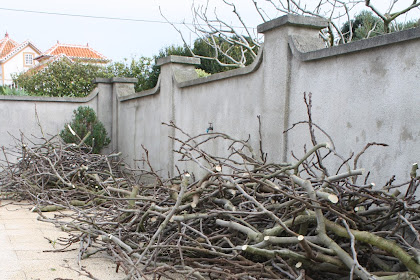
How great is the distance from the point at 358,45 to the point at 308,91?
32.1 inches

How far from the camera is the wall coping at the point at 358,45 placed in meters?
3.78

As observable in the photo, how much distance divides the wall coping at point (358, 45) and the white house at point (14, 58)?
5609 cm

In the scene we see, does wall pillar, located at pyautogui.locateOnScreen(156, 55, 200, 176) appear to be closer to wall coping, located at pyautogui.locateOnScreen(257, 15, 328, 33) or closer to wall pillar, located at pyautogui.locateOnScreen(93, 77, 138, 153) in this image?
wall pillar, located at pyautogui.locateOnScreen(93, 77, 138, 153)

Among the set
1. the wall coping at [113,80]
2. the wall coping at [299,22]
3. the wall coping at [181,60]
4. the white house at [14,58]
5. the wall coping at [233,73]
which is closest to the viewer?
the wall coping at [299,22]

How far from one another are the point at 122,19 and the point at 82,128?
14611mm

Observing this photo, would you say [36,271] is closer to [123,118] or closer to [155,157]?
[155,157]

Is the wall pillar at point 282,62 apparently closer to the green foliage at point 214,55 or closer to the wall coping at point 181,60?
the wall coping at point 181,60

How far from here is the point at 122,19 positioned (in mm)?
23391

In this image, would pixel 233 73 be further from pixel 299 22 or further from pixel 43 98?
pixel 43 98

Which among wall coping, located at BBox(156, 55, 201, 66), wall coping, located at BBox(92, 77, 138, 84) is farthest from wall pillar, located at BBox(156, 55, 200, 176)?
wall coping, located at BBox(92, 77, 138, 84)

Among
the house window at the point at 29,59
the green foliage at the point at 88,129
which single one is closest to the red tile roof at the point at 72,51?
the house window at the point at 29,59

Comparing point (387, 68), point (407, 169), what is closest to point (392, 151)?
point (407, 169)

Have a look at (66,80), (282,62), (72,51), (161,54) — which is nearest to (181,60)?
(282,62)

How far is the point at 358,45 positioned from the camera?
14.0 feet
